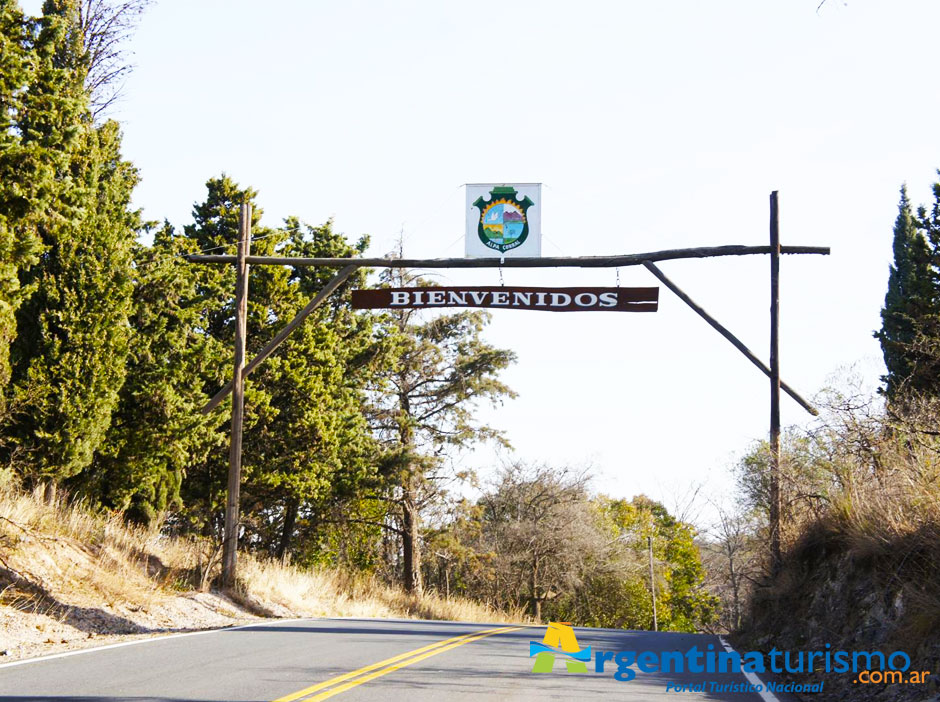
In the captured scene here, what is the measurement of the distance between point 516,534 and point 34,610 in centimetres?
3897

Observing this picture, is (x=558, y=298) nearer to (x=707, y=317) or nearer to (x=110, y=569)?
(x=707, y=317)

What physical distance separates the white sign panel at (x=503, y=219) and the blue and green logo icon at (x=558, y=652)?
6.28 meters

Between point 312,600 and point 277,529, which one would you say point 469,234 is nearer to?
point 312,600

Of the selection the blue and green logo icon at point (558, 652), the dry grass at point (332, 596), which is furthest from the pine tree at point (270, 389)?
the blue and green logo icon at point (558, 652)

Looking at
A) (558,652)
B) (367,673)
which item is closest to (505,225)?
(558,652)

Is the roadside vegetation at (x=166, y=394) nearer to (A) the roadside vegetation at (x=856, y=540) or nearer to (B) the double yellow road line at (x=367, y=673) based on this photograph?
(B) the double yellow road line at (x=367, y=673)

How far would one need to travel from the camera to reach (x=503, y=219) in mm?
16188


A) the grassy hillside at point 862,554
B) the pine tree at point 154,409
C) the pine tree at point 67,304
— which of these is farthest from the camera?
the pine tree at point 154,409

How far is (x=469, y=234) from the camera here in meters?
16.2

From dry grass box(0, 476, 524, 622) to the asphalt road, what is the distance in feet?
8.01

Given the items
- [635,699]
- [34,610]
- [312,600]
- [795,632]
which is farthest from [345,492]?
[635,699]

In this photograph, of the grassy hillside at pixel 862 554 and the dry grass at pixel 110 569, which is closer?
the grassy hillside at pixel 862 554

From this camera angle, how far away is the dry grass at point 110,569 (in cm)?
1384

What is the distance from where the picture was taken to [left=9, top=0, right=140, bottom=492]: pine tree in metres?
16.1
